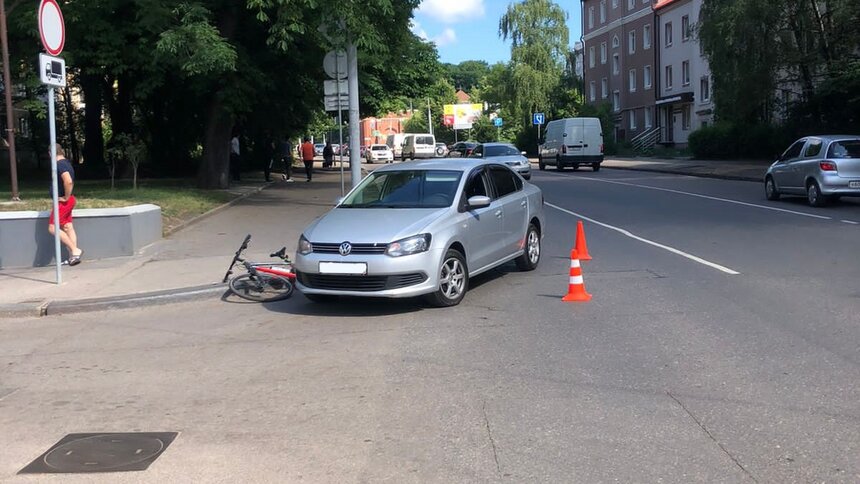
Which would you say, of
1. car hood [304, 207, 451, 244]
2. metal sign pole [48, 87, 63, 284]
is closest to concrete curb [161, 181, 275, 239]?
metal sign pole [48, 87, 63, 284]

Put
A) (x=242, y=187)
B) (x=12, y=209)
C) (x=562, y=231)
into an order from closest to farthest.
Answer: (x=12, y=209), (x=562, y=231), (x=242, y=187)

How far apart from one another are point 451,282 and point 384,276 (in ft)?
2.97

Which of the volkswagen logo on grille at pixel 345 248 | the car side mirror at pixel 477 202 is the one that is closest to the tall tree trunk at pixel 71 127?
the car side mirror at pixel 477 202

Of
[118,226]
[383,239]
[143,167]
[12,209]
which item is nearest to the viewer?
[383,239]

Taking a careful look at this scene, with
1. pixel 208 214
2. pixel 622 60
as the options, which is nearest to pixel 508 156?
pixel 208 214

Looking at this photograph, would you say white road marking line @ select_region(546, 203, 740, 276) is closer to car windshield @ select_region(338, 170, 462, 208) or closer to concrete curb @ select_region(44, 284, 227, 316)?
car windshield @ select_region(338, 170, 462, 208)

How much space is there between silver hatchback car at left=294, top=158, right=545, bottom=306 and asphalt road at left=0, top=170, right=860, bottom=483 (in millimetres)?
362

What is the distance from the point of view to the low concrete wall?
1127 cm

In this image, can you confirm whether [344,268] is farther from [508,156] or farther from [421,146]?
[421,146]

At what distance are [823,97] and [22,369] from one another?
98.0 feet

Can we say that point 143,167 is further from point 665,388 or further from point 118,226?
point 665,388

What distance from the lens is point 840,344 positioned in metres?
6.54

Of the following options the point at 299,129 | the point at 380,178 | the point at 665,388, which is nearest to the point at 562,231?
the point at 380,178

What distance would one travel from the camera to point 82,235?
1170 cm
